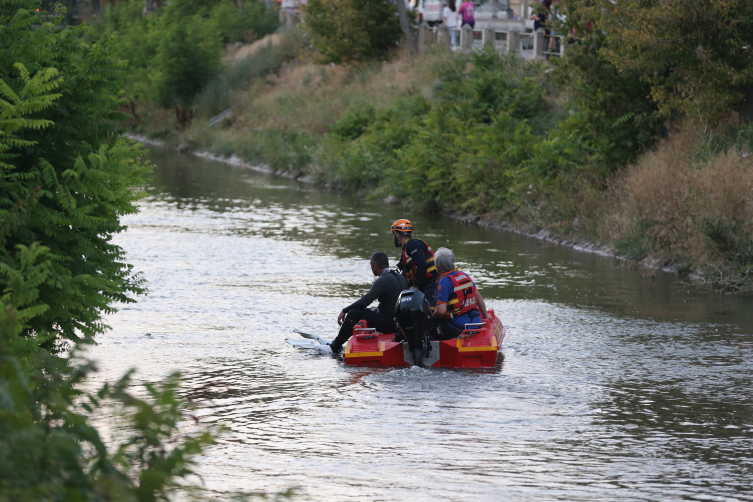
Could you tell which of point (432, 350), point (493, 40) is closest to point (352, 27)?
point (493, 40)

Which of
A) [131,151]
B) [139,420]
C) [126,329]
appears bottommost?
[126,329]

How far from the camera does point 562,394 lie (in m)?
10.2

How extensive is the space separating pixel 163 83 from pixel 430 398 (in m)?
50.5

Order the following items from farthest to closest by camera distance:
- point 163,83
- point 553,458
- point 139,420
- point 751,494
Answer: point 163,83 → point 553,458 → point 751,494 → point 139,420

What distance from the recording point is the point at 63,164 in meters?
8.73

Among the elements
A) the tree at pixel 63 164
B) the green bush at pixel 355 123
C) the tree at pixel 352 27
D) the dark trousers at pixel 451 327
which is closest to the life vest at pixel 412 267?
the dark trousers at pixel 451 327

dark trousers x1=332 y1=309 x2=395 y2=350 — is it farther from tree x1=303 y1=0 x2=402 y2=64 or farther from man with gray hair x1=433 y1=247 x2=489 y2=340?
tree x1=303 y1=0 x2=402 y2=64

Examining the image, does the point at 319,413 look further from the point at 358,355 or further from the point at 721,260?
the point at 721,260

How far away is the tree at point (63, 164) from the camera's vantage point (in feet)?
26.4

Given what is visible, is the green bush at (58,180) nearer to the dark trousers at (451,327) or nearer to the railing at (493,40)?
the dark trousers at (451,327)

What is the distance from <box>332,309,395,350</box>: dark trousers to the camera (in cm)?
1200

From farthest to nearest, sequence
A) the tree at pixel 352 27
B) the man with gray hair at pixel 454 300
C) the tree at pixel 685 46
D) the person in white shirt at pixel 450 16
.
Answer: the tree at pixel 352 27, the person in white shirt at pixel 450 16, the tree at pixel 685 46, the man with gray hair at pixel 454 300

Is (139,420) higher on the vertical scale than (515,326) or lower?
higher

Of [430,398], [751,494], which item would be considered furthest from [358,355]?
[751,494]
